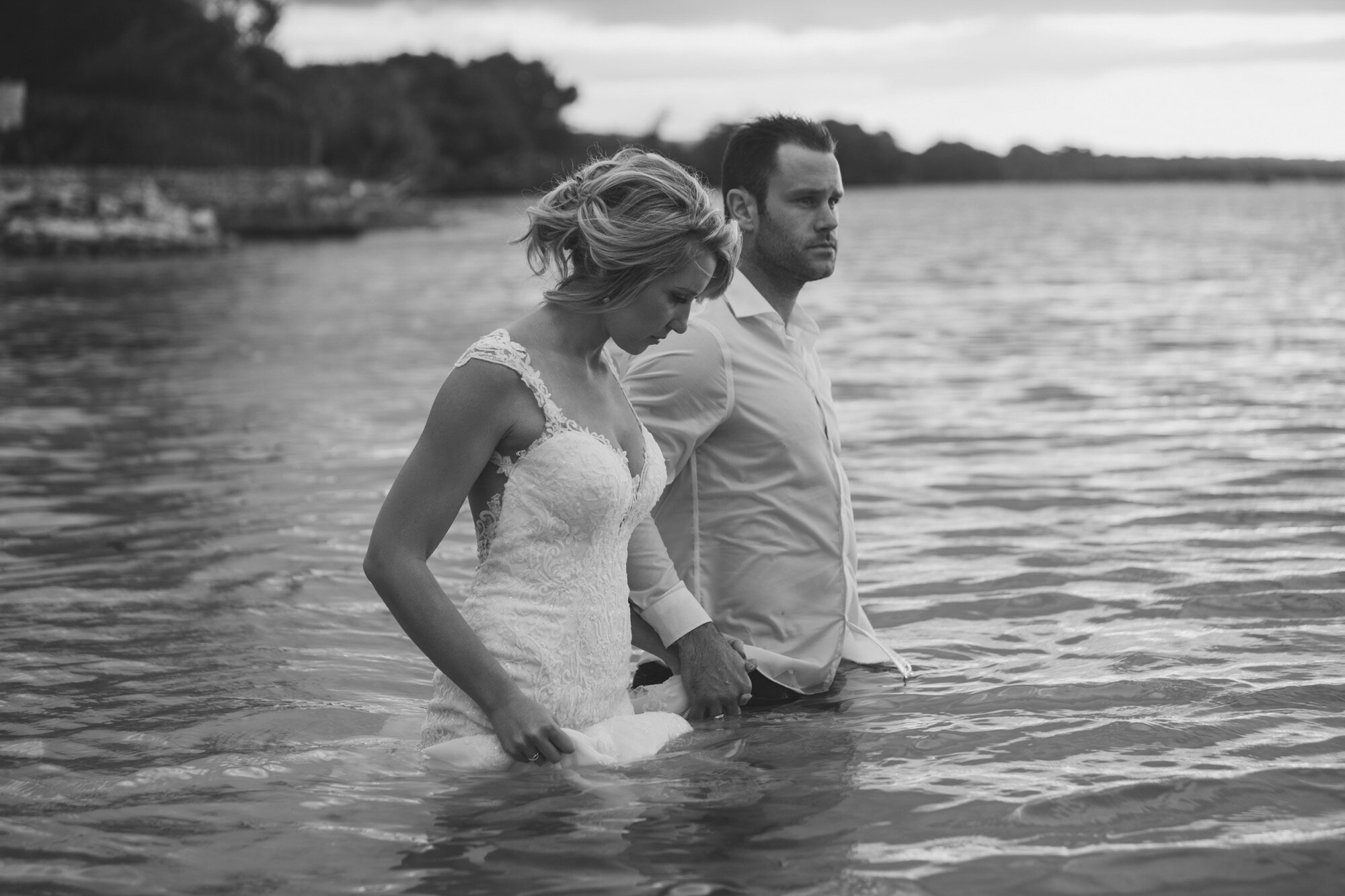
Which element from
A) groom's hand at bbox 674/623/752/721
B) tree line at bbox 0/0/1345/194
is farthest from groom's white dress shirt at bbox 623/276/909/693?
tree line at bbox 0/0/1345/194

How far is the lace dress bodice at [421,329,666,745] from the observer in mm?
3721

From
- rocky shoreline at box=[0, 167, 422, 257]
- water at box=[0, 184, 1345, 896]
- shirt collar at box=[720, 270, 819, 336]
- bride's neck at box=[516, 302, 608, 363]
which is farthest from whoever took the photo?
rocky shoreline at box=[0, 167, 422, 257]

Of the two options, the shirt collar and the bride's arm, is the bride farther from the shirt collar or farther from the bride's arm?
the shirt collar

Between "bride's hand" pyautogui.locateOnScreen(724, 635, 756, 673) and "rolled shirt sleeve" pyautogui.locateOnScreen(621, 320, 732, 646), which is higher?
"rolled shirt sleeve" pyautogui.locateOnScreen(621, 320, 732, 646)

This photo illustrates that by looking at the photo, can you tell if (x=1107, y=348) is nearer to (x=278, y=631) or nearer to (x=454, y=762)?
(x=278, y=631)

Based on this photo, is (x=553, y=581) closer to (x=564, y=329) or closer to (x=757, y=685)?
(x=564, y=329)

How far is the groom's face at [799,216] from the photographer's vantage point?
485 centimetres

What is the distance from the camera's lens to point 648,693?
176 inches

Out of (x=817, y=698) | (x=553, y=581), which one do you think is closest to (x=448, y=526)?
(x=553, y=581)

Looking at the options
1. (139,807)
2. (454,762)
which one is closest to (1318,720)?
(454,762)

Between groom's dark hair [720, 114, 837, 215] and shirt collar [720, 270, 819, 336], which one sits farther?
groom's dark hair [720, 114, 837, 215]

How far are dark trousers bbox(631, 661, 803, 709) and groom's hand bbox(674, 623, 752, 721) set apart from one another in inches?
14.1

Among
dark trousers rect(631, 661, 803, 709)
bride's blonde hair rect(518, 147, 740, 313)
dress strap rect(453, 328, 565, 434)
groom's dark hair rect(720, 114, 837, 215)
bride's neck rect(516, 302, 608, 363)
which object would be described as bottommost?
dark trousers rect(631, 661, 803, 709)

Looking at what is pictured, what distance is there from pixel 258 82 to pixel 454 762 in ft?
271
